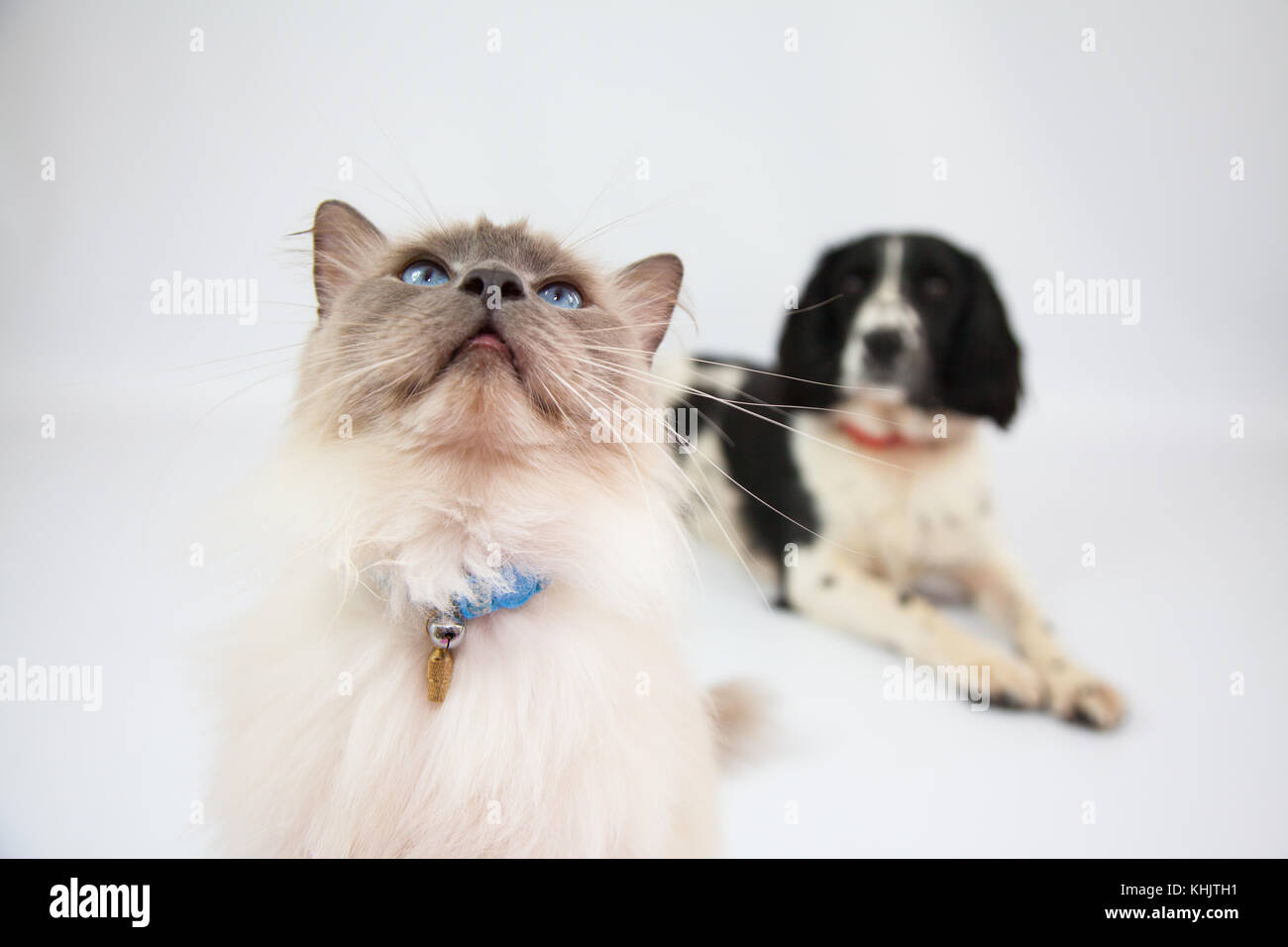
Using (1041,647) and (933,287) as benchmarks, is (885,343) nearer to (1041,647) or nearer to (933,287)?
(933,287)

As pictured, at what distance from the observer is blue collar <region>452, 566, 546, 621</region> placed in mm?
1171

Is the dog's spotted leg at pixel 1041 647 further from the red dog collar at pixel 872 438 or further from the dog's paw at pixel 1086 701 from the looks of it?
the red dog collar at pixel 872 438

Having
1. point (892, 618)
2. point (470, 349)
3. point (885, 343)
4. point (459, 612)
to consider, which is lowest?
point (892, 618)

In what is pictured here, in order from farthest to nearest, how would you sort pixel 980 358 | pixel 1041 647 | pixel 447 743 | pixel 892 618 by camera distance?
pixel 980 358
pixel 892 618
pixel 1041 647
pixel 447 743

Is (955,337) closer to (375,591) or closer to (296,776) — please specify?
(375,591)

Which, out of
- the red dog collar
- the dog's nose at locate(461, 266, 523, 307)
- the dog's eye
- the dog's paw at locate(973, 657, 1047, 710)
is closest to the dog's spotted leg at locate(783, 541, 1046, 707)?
the dog's paw at locate(973, 657, 1047, 710)

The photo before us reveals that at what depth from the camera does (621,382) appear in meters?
1.32

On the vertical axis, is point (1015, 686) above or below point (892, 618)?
below

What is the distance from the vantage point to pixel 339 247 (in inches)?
57.4

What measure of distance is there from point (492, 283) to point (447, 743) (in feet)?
1.92

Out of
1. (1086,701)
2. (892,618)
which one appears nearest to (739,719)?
(892,618)

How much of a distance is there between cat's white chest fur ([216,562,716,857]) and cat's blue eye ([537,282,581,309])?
0.43 meters

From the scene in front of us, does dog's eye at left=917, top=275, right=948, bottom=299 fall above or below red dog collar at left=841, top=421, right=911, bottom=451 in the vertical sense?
above

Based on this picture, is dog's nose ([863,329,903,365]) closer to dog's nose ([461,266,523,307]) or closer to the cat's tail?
the cat's tail
